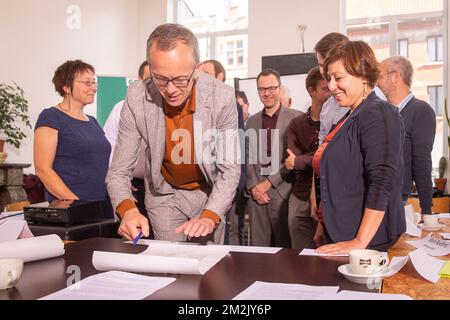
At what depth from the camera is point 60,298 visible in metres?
0.93

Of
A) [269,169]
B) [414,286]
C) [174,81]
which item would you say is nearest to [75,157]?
[174,81]

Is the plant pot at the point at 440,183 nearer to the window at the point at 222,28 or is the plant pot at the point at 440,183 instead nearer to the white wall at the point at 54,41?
the window at the point at 222,28

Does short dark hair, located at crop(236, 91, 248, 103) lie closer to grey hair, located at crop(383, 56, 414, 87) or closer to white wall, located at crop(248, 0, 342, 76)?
white wall, located at crop(248, 0, 342, 76)

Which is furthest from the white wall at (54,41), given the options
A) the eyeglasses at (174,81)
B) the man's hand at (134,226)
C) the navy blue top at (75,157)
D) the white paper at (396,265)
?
the white paper at (396,265)

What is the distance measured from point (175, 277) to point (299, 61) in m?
4.52

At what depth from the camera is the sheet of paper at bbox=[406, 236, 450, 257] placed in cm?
142

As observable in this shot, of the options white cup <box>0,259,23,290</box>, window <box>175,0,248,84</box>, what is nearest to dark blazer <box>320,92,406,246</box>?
white cup <box>0,259,23,290</box>

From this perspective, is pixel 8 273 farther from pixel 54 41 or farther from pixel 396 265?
pixel 54 41

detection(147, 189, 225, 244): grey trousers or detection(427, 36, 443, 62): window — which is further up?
detection(427, 36, 443, 62): window

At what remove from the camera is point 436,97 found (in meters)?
6.55

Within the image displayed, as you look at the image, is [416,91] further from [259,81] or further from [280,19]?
[259,81]

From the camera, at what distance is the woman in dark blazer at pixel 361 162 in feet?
4.90

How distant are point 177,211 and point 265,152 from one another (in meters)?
1.47

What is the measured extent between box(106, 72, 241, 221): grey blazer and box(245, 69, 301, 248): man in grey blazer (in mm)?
1316
